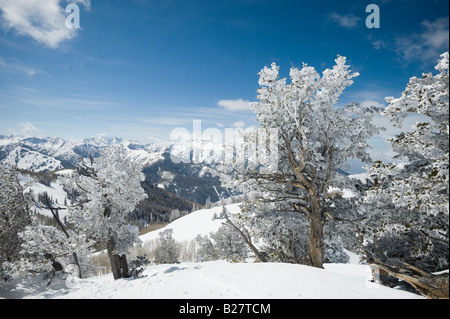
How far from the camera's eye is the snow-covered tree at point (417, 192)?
594 cm

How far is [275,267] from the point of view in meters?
8.21

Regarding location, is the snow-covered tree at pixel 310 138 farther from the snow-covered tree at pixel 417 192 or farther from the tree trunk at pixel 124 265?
the tree trunk at pixel 124 265

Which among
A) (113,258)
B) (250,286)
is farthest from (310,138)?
(113,258)

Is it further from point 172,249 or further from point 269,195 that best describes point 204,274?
point 172,249

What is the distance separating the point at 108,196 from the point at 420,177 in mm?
17474

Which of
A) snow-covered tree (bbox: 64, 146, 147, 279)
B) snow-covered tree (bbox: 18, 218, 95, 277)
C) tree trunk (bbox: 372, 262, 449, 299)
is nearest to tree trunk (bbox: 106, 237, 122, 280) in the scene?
snow-covered tree (bbox: 64, 146, 147, 279)

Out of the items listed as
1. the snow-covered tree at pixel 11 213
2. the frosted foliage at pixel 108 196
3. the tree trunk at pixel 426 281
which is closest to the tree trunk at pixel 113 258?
the frosted foliage at pixel 108 196

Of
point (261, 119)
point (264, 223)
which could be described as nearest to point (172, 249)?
point (264, 223)

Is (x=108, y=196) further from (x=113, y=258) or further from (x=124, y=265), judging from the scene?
(x=124, y=265)

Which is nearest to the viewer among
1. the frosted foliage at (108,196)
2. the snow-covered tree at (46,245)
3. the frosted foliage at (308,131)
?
the frosted foliage at (308,131)

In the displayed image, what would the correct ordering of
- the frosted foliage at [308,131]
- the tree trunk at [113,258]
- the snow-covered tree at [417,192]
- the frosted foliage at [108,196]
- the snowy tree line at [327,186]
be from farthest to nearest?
the tree trunk at [113,258]
the frosted foliage at [108,196]
the frosted foliage at [308,131]
the snowy tree line at [327,186]
the snow-covered tree at [417,192]

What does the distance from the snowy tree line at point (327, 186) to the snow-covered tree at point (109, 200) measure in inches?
3.1

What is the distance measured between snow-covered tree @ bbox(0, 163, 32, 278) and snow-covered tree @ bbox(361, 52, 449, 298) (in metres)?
24.8
